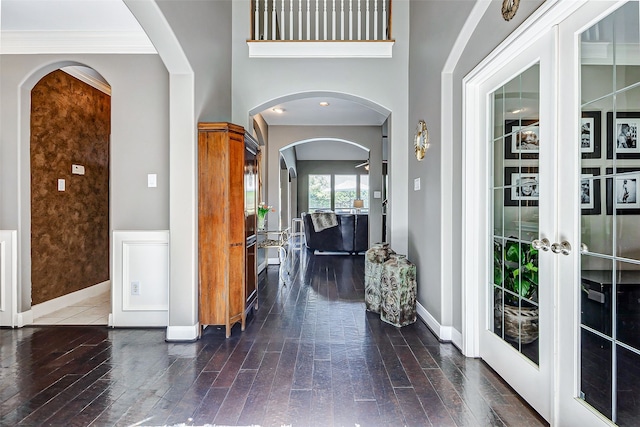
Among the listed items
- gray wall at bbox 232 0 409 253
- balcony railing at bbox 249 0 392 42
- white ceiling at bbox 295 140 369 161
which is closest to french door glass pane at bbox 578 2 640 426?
gray wall at bbox 232 0 409 253

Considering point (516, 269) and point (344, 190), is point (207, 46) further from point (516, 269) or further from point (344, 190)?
point (344, 190)

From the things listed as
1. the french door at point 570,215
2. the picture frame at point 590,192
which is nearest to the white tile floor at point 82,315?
the french door at point 570,215

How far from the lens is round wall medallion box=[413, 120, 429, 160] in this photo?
3252 millimetres

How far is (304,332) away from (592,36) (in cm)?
271

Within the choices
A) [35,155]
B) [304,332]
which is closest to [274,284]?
[304,332]

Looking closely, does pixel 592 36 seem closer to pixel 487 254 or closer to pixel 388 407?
pixel 487 254

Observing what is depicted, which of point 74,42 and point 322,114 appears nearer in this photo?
point 74,42

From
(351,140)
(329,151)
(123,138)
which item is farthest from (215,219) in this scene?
(329,151)

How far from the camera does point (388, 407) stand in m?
1.89

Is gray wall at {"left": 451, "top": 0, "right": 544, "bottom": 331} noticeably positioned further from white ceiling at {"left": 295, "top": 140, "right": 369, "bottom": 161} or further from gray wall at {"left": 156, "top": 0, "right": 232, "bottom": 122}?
white ceiling at {"left": 295, "top": 140, "right": 369, "bottom": 161}

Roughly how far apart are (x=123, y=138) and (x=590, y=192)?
11.4 feet

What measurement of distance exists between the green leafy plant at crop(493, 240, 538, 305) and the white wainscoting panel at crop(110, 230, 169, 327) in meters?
2.71

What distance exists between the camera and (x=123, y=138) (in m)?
3.21

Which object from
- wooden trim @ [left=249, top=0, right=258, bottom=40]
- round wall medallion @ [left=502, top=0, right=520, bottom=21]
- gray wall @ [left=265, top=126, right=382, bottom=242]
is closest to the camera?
round wall medallion @ [left=502, top=0, right=520, bottom=21]
